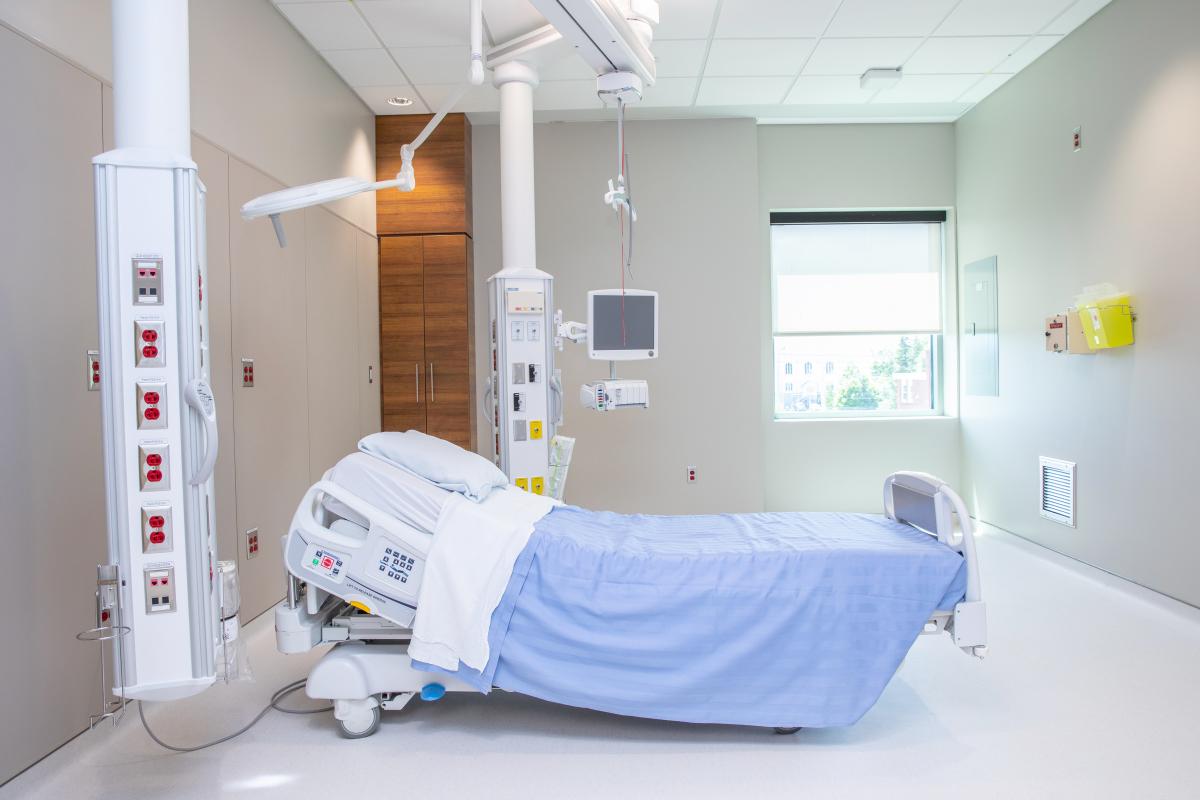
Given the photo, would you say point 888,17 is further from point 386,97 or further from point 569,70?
point 386,97

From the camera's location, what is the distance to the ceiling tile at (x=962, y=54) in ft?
14.8

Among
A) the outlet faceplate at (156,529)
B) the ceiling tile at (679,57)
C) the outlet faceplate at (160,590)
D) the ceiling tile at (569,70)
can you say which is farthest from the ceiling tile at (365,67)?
the outlet faceplate at (160,590)

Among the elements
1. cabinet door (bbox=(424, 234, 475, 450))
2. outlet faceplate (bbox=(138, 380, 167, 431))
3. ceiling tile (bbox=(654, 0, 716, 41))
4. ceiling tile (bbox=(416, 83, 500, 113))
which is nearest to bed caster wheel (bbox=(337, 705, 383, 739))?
outlet faceplate (bbox=(138, 380, 167, 431))

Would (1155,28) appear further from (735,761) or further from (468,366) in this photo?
(468,366)

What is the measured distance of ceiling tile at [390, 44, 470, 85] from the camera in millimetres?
4457

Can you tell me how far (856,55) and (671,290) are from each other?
1986mm

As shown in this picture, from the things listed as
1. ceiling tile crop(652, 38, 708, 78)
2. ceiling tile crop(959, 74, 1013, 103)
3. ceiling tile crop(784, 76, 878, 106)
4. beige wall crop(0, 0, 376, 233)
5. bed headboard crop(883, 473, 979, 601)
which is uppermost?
ceiling tile crop(959, 74, 1013, 103)

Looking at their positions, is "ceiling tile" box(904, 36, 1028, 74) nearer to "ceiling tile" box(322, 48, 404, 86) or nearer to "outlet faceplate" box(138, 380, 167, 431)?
"ceiling tile" box(322, 48, 404, 86)

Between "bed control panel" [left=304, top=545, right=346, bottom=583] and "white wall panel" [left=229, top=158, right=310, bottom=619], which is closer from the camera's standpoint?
"bed control panel" [left=304, top=545, right=346, bottom=583]

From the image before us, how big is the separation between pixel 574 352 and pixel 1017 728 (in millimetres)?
3914

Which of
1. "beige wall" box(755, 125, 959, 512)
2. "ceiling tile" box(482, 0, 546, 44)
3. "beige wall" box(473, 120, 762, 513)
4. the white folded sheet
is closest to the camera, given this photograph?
the white folded sheet

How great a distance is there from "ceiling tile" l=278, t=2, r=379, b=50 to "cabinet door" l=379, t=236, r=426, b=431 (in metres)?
1.44

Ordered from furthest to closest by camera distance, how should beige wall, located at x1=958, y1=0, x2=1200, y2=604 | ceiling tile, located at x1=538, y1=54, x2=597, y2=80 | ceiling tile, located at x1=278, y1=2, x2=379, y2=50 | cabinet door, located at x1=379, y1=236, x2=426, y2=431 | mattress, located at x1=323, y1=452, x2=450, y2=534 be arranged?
cabinet door, located at x1=379, y1=236, x2=426, y2=431 → ceiling tile, located at x1=538, y1=54, x2=597, y2=80 → ceiling tile, located at x1=278, y1=2, x2=379, y2=50 → beige wall, located at x1=958, y1=0, x2=1200, y2=604 → mattress, located at x1=323, y1=452, x2=450, y2=534

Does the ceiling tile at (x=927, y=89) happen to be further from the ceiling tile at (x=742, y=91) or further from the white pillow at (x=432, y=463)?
the white pillow at (x=432, y=463)
